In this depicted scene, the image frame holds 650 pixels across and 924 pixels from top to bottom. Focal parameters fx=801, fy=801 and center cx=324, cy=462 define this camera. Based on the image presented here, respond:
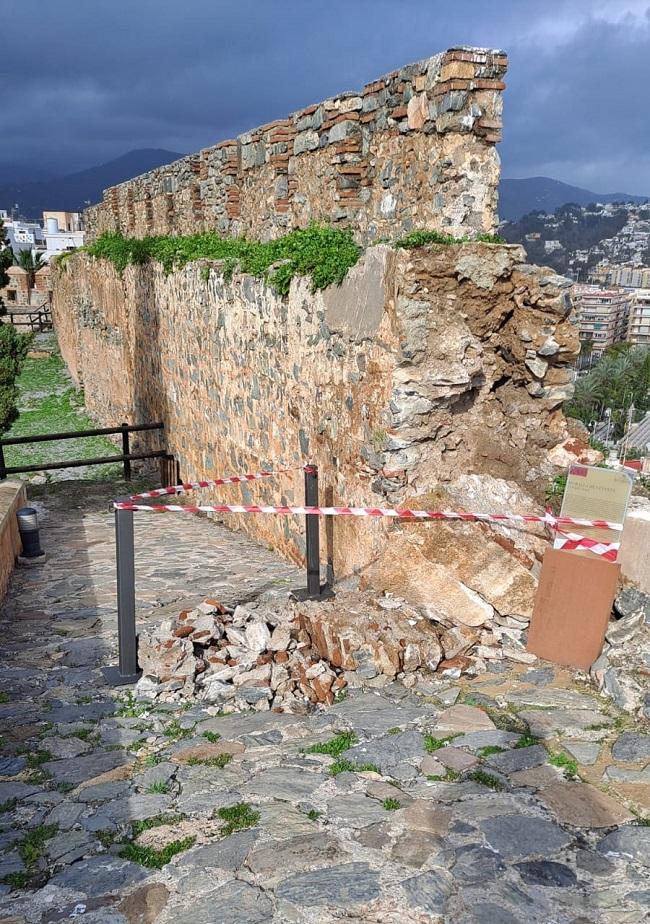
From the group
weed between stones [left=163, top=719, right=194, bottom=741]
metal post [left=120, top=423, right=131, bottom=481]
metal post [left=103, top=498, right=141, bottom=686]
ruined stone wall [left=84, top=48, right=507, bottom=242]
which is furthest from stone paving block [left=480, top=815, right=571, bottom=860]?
metal post [left=120, top=423, right=131, bottom=481]

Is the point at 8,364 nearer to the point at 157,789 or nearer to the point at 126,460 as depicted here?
the point at 126,460

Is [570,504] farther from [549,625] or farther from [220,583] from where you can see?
[220,583]

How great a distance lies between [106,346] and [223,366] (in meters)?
8.03

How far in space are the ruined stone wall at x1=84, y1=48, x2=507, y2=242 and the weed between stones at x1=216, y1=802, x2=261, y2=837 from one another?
384cm

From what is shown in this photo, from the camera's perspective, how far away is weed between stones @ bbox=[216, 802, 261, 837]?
311 centimetres

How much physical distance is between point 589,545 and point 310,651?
5.68 ft

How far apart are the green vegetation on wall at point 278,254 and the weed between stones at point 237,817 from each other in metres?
3.84

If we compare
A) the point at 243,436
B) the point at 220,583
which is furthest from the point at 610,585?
the point at 243,436

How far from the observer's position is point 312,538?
5.89 m

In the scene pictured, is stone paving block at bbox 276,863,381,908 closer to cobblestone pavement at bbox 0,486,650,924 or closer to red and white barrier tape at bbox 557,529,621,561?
cobblestone pavement at bbox 0,486,650,924

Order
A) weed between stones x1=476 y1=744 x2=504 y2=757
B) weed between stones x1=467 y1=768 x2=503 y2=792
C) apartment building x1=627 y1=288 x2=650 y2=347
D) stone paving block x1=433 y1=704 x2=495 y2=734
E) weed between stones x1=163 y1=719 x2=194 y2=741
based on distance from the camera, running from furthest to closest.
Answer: apartment building x1=627 y1=288 x2=650 y2=347 < weed between stones x1=163 y1=719 x2=194 y2=741 < stone paving block x1=433 y1=704 x2=495 y2=734 < weed between stones x1=476 y1=744 x2=504 y2=757 < weed between stones x1=467 y1=768 x2=503 y2=792

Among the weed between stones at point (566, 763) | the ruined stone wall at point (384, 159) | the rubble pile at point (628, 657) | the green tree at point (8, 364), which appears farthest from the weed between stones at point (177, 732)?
the green tree at point (8, 364)

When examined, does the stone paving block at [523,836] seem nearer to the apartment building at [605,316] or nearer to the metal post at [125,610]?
the metal post at [125,610]

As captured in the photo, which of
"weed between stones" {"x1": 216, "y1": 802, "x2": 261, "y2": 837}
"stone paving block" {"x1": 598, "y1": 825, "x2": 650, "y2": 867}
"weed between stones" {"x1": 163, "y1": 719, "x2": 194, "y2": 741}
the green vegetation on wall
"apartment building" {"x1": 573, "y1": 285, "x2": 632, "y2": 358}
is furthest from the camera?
"apartment building" {"x1": 573, "y1": 285, "x2": 632, "y2": 358}
